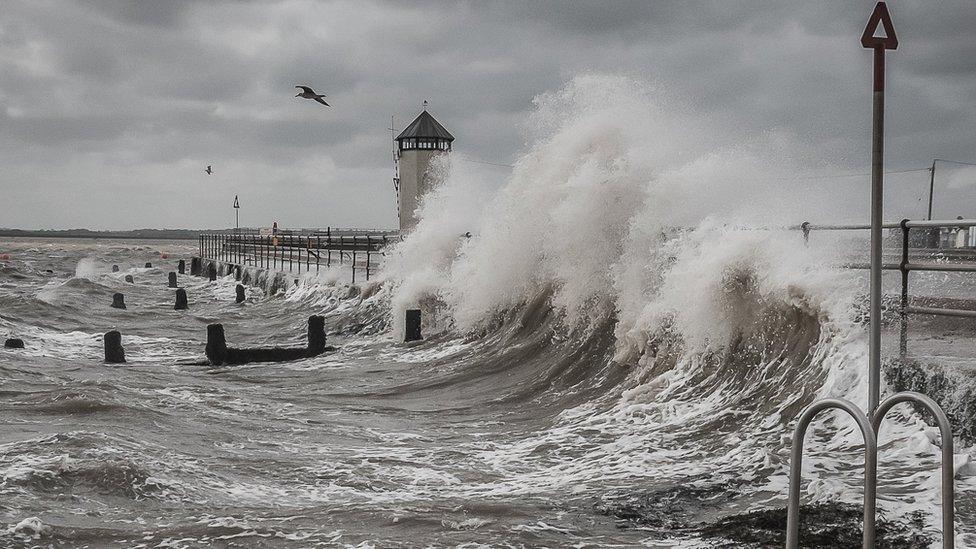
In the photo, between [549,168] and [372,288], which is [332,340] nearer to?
[372,288]

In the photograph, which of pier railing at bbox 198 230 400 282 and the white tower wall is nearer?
pier railing at bbox 198 230 400 282

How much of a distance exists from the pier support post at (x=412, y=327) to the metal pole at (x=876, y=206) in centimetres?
1027

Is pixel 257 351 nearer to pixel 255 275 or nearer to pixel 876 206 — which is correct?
pixel 876 206

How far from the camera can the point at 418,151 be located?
4281 cm

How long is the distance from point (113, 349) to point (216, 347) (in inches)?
66.3

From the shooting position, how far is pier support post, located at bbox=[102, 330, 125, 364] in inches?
551

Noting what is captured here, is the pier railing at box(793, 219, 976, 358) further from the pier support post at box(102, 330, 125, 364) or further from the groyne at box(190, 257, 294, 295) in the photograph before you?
the groyne at box(190, 257, 294, 295)

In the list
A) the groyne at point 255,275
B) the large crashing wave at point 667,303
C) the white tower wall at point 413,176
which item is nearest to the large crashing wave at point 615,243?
the large crashing wave at point 667,303

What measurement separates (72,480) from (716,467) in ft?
13.6

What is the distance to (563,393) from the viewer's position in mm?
9836

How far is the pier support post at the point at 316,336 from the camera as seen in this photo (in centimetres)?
1449

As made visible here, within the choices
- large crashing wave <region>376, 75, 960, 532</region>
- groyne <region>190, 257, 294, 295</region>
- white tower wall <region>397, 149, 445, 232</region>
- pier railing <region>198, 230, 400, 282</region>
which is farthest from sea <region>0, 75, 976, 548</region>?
white tower wall <region>397, 149, 445, 232</region>

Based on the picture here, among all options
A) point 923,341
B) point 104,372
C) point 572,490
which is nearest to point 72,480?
point 572,490

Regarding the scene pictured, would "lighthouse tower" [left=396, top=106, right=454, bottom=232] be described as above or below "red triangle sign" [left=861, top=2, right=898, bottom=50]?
above
